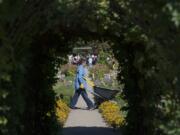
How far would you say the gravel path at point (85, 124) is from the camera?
614 inches

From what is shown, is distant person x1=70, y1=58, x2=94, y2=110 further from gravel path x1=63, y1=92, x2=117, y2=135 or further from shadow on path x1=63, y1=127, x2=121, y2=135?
shadow on path x1=63, y1=127, x2=121, y2=135

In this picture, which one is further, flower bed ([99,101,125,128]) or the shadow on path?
flower bed ([99,101,125,128])

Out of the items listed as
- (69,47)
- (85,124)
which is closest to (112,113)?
(85,124)

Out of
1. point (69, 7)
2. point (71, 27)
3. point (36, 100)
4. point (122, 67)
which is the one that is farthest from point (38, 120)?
point (69, 7)

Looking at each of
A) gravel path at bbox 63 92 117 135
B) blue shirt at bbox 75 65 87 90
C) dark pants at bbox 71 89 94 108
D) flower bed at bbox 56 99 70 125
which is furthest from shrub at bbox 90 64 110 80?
flower bed at bbox 56 99 70 125

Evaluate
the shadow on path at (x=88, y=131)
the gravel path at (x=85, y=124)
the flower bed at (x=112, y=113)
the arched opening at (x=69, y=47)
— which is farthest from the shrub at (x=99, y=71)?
the arched opening at (x=69, y=47)

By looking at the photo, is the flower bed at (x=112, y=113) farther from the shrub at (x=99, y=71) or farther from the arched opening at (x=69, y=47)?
the shrub at (x=99, y=71)

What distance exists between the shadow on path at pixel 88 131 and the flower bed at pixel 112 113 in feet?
0.95

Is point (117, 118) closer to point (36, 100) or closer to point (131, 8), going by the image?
point (36, 100)

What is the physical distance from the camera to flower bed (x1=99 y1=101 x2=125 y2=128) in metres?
16.5

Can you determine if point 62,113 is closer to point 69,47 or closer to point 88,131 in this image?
point 88,131

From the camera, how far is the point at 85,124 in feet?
56.6

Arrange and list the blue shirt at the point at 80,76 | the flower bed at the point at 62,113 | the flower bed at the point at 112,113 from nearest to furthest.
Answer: the flower bed at the point at 112,113 < the flower bed at the point at 62,113 < the blue shirt at the point at 80,76

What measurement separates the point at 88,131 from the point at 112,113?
2566mm
